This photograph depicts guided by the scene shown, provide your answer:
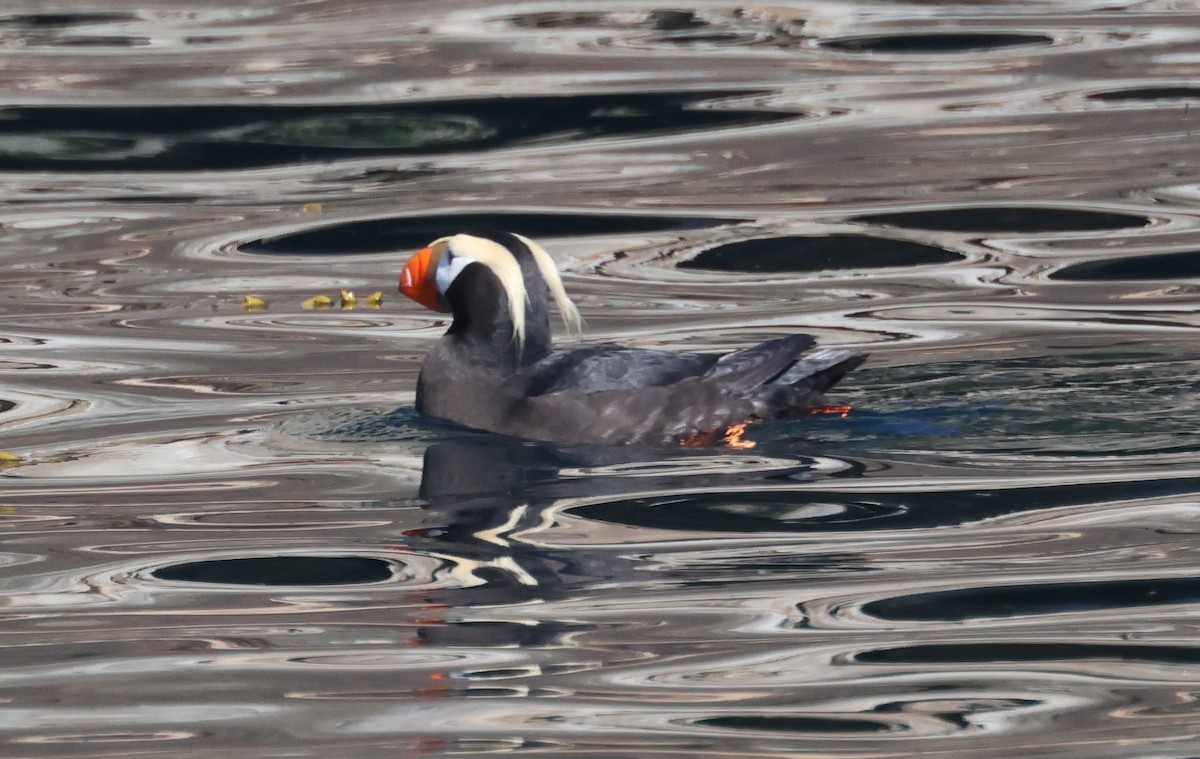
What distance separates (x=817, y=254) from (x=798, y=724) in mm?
6366

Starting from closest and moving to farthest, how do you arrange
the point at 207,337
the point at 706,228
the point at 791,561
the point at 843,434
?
the point at 791,561
the point at 843,434
the point at 207,337
the point at 706,228

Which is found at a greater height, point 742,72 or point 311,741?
point 742,72

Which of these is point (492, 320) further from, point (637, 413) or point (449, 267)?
point (637, 413)

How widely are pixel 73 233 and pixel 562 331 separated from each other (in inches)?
125

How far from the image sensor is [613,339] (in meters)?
9.14

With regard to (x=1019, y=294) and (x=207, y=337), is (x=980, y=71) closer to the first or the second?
(x=1019, y=294)

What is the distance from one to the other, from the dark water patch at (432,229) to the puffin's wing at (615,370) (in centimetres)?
364

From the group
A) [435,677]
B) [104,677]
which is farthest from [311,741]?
[104,677]

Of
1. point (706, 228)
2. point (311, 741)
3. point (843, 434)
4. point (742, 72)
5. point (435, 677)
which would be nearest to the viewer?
point (311, 741)

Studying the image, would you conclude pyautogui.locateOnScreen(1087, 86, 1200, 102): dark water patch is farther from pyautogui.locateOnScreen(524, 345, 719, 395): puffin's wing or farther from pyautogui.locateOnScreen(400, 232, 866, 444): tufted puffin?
pyautogui.locateOnScreen(524, 345, 719, 395): puffin's wing

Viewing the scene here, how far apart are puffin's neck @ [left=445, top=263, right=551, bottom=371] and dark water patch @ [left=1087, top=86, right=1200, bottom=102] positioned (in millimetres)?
6227

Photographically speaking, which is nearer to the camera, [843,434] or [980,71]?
[843,434]

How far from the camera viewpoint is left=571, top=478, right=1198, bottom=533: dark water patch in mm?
6047

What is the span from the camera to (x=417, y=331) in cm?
948
